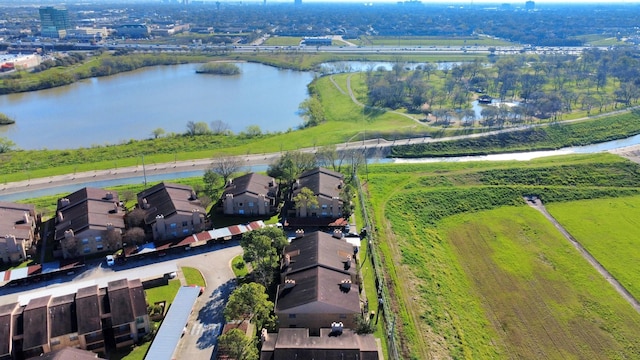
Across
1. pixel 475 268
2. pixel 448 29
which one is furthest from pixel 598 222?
pixel 448 29

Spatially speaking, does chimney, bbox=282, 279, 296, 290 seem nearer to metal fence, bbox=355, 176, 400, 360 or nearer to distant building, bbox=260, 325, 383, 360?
distant building, bbox=260, 325, 383, 360

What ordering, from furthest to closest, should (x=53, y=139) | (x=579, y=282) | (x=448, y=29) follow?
(x=448, y=29) < (x=53, y=139) < (x=579, y=282)

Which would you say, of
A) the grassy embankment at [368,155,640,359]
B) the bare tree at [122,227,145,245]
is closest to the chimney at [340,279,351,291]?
the grassy embankment at [368,155,640,359]

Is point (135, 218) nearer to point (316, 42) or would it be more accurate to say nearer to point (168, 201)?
point (168, 201)

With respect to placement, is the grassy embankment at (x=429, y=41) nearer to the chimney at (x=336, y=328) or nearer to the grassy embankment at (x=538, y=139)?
the grassy embankment at (x=538, y=139)

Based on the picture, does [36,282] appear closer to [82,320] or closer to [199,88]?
[82,320]

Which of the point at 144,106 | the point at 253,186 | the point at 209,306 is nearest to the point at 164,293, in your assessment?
the point at 209,306
